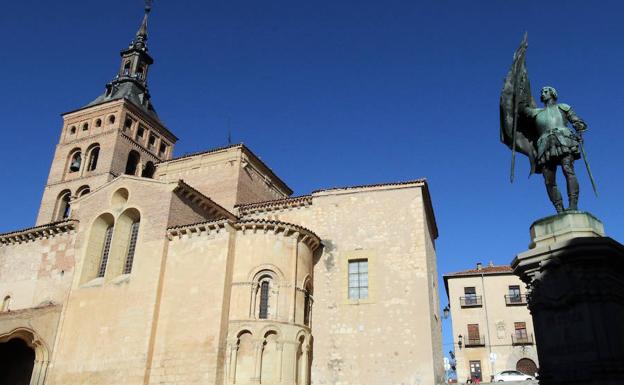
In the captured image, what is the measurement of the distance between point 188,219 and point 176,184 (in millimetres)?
1703

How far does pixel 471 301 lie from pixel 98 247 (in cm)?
2527

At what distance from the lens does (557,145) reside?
7.55m

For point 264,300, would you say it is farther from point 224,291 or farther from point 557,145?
point 557,145

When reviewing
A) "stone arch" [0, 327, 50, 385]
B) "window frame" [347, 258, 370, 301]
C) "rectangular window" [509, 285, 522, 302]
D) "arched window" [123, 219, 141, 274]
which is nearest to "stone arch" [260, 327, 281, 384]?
"window frame" [347, 258, 370, 301]

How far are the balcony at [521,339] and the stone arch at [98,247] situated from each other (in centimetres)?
2597

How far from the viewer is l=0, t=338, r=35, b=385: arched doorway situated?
74.9 feet

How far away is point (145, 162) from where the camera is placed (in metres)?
38.3

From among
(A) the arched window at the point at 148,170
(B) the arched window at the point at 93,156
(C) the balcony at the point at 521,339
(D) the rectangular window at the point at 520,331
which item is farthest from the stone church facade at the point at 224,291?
(D) the rectangular window at the point at 520,331

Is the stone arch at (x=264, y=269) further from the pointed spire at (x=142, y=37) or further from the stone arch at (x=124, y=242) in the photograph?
the pointed spire at (x=142, y=37)

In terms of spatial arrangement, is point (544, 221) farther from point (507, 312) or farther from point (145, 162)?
point (145, 162)

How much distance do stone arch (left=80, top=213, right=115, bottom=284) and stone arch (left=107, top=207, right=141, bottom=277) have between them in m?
0.55

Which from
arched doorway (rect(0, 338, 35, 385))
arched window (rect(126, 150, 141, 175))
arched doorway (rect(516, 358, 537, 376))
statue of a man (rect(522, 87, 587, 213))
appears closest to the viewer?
statue of a man (rect(522, 87, 587, 213))

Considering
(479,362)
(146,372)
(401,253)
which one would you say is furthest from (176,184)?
(479,362)

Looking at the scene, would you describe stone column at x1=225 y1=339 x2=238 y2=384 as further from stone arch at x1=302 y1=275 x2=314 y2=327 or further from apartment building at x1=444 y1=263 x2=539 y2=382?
apartment building at x1=444 y1=263 x2=539 y2=382
